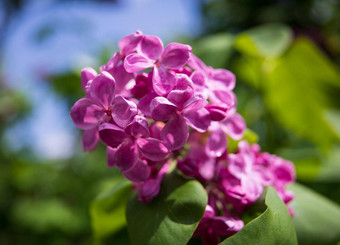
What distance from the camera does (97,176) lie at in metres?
2.12

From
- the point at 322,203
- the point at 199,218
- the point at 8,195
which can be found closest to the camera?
the point at 199,218

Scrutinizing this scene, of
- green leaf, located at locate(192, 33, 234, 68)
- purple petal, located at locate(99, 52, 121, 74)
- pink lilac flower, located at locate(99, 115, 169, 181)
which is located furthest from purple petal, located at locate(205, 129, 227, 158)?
green leaf, located at locate(192, 33, 234, 68)

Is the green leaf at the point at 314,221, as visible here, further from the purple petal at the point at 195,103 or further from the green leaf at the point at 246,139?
the purple petal at the point at 195,103

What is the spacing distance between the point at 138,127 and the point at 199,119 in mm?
96

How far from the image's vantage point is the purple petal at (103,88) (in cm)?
54

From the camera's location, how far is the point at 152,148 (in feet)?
1.79

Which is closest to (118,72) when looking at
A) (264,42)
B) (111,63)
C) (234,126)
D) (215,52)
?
(111,63)

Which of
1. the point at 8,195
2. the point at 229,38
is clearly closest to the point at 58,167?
the point at 8,195

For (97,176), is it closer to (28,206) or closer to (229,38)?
(28,206)

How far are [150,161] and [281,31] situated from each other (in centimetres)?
90

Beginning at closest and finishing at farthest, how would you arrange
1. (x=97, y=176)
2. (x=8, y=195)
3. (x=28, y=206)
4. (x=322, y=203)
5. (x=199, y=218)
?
(x=199, y=218), (x=322, y=203), (x=97, y=176), (x=28, y=206), (x=8, y=195)

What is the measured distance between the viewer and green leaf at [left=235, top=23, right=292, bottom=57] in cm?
116

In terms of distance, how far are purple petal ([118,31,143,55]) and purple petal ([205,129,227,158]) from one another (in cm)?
20

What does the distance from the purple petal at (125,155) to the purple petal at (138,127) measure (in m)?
0.02
